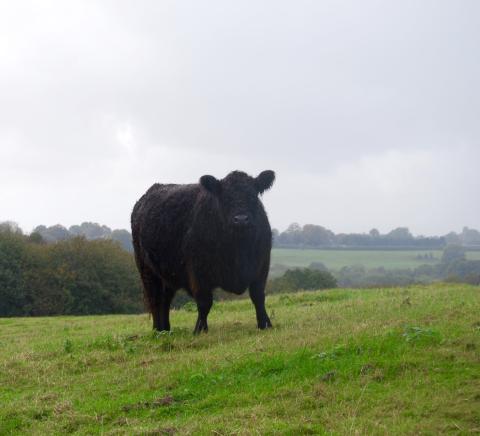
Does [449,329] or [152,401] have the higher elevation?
[449,329]

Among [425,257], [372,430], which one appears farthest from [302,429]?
[425,257]

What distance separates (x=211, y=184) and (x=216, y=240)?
3.75ft

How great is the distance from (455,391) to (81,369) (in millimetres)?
6060

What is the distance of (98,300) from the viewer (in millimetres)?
50094

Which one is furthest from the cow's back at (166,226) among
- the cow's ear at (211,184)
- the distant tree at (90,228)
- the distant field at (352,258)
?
the distant tree at (90,228)

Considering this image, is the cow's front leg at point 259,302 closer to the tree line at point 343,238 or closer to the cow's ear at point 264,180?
the cow's ear at point 264,180

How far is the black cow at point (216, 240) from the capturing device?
1180cm

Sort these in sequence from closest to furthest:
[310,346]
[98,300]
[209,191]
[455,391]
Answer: [455,391] → [310,346] → [209,191] → [98,300]

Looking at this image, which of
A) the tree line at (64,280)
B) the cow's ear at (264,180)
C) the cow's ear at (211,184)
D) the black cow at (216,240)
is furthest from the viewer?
the tree line at (64,280)

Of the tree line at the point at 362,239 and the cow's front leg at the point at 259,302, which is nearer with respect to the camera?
the cow's front leg at the point at 259,302

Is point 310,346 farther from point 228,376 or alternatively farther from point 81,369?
point 81,369

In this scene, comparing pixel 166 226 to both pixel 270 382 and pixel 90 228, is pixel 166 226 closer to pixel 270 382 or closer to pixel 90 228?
pixel 270 382

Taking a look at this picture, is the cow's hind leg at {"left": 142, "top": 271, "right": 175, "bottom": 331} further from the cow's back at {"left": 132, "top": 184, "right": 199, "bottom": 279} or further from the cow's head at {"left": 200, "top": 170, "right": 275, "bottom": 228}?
the cow's head at {"left": 200, "top": 170, "right": 275, "bottom": 228}

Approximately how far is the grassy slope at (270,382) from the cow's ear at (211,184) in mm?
2916
